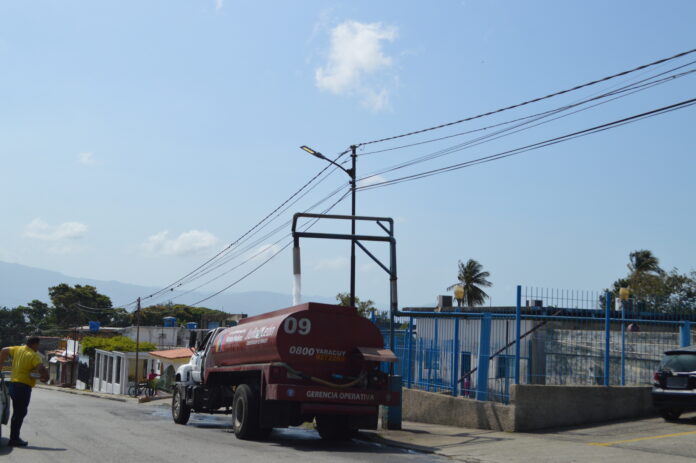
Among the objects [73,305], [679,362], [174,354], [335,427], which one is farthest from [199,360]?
[73,305]

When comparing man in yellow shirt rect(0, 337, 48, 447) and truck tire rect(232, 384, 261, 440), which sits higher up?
man in yellow shirt rect(0, 337, 48, 447)

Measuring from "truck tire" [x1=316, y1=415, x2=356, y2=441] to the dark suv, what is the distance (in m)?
5.90

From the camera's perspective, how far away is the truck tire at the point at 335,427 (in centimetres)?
1477

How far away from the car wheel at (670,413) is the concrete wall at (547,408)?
43.3 inches

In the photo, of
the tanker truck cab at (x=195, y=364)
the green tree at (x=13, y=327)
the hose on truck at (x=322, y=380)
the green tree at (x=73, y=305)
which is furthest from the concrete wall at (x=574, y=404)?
the green tree at (x=13, y=327)

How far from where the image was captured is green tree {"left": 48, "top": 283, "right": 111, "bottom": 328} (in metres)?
107

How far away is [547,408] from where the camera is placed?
50.3 feet

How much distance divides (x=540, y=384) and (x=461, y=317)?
2.64 metres

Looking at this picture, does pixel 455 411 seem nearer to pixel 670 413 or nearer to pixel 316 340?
pixel 670 413

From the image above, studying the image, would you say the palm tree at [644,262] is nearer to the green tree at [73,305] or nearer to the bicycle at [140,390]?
the bicycle at [140,390]

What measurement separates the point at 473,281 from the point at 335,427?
59.5m

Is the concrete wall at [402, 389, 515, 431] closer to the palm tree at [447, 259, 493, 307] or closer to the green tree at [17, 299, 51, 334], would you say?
the palm tree at [447, 259, 493, 307]

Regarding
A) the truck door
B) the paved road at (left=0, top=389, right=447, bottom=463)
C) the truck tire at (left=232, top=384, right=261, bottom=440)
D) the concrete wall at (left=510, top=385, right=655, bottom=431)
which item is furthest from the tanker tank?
the truck door

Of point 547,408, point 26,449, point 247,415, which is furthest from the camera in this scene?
point 547,408
